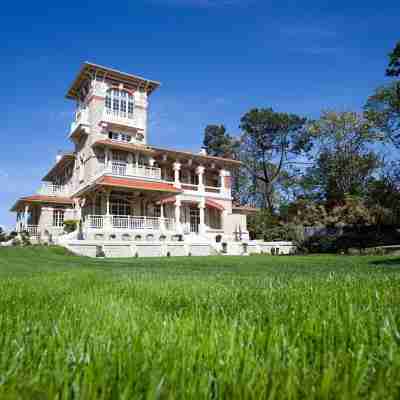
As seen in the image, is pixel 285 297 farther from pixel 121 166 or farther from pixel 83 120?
pixel 83 120

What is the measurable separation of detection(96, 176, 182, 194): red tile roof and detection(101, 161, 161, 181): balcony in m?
0.56

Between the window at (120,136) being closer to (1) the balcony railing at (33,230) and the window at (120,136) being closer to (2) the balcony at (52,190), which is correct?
(2) the balcony at (52,190)

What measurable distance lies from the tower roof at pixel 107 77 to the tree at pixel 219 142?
48.9 ft

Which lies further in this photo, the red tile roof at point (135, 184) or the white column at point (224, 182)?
the white column at point (224, 182)

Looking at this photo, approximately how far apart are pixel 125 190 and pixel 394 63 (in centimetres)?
1779

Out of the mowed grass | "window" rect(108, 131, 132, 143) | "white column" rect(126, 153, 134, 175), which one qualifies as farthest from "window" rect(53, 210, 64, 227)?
the mowed grass

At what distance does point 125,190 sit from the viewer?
24484mm

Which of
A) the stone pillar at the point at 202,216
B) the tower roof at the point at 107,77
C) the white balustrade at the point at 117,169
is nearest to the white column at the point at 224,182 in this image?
the stone pillar at the point at 202,216

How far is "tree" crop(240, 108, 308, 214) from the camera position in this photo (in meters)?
40.1

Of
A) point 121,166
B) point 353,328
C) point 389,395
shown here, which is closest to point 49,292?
point 353,328

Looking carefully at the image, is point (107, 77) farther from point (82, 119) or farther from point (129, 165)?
point (129, 165)

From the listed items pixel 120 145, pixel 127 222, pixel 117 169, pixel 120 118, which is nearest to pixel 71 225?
pixel 127 222

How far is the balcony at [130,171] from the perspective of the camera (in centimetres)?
2398

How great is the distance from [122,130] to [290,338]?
2812 cm
